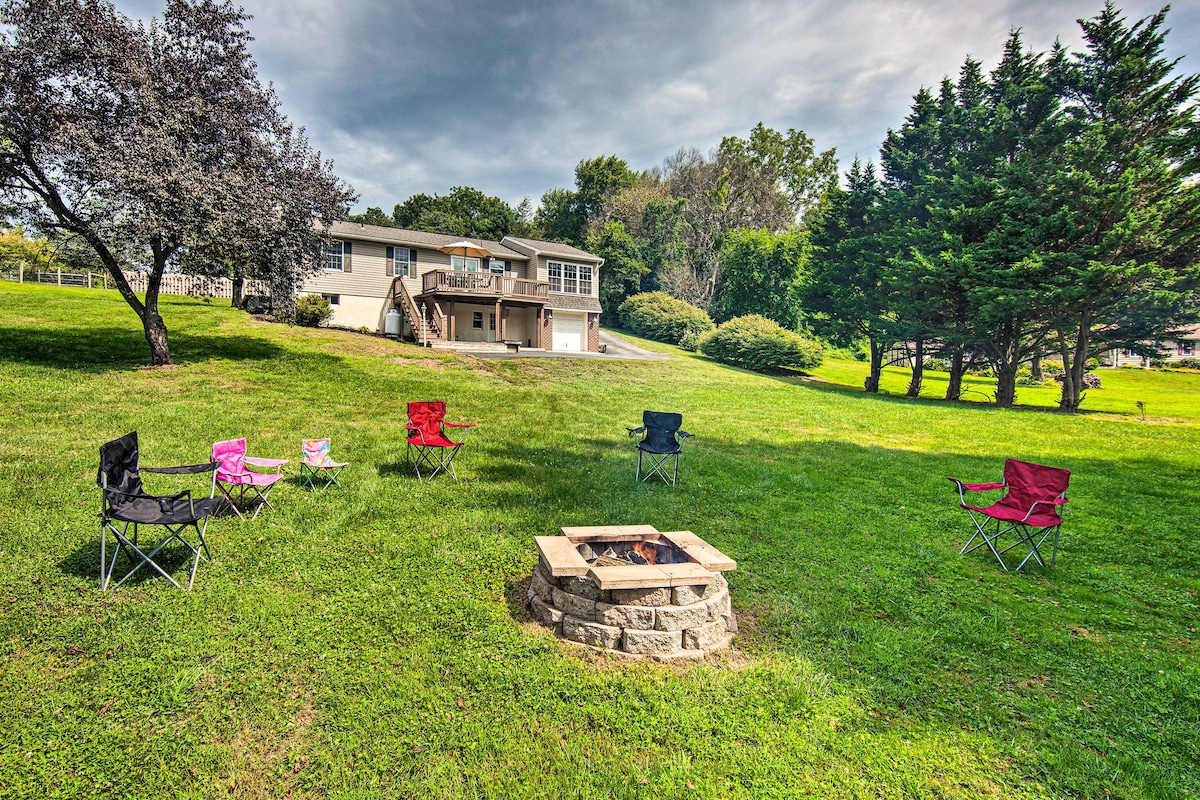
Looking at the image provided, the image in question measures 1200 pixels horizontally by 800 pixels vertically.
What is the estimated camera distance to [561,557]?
12.6ft

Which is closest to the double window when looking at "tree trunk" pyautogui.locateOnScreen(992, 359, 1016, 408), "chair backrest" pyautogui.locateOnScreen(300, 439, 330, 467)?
"tree trunk" pyautogui.locateOnScreen(992, 359, 1016, 408)

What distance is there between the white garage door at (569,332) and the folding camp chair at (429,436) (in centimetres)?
2058

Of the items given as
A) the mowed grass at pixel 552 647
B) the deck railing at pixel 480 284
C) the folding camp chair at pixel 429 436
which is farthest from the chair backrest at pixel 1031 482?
the deck railing at pixel 480 284

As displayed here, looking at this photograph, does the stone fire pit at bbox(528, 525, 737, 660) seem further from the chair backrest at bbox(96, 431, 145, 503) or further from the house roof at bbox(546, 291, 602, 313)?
the house roof at bbox(546, 291, 602, 313)

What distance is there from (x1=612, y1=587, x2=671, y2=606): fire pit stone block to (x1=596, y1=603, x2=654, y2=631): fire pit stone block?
0.03 m

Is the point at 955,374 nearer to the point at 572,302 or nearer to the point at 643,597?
the point at 572,302

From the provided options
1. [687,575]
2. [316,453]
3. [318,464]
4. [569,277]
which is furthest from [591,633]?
[569,277]

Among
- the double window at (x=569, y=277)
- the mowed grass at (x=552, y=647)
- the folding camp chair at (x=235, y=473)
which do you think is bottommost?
the mowed grass at (x=552, y=647)

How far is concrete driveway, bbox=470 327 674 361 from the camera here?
2119 cm

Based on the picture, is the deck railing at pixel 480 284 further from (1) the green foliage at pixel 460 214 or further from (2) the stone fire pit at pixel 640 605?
(1) the green foliage at pixel 460 214

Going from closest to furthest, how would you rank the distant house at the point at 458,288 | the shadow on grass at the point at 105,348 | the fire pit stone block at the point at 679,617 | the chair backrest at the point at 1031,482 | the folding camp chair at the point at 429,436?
the fire pit stone block at the point at 679,617
the chair backrest at the point at 1031,482
the folding camp chair at the point at 429,436
the shadow on grass at the point at 105,348
the distant house at the point at 458,288

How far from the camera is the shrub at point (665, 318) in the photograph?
119 feet

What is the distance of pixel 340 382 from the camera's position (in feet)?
41.5

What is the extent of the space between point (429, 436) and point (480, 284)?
17665 millimetres
